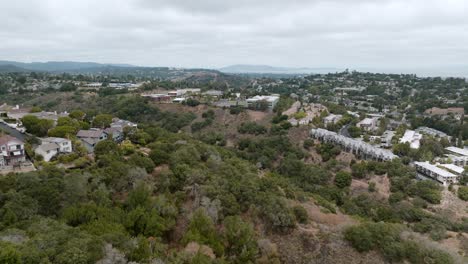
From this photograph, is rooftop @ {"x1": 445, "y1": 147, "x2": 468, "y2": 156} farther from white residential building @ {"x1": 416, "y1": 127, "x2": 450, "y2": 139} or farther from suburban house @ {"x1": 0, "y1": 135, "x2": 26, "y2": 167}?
suburban house @ {"x1": 0, "y1": 135, "x2": 26, "y2": 167}

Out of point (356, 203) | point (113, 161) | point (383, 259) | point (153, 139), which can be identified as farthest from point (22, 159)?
point (356, 203)

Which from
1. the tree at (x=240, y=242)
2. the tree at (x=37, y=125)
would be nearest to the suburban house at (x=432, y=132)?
the tree at (x=240, y=242)

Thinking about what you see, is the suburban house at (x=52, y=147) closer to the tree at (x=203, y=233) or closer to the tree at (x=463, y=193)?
the tree at (x=203, y=233)

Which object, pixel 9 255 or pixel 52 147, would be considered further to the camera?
pixel 52 147

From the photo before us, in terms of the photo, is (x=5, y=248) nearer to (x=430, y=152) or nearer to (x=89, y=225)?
(x=89, y=225)

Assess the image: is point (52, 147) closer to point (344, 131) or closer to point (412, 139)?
point (344, 131)

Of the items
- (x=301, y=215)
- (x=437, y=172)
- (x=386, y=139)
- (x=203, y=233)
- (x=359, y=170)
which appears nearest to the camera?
(x=203, y=233)

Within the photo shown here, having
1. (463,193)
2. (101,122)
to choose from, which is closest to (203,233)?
(101,122)
